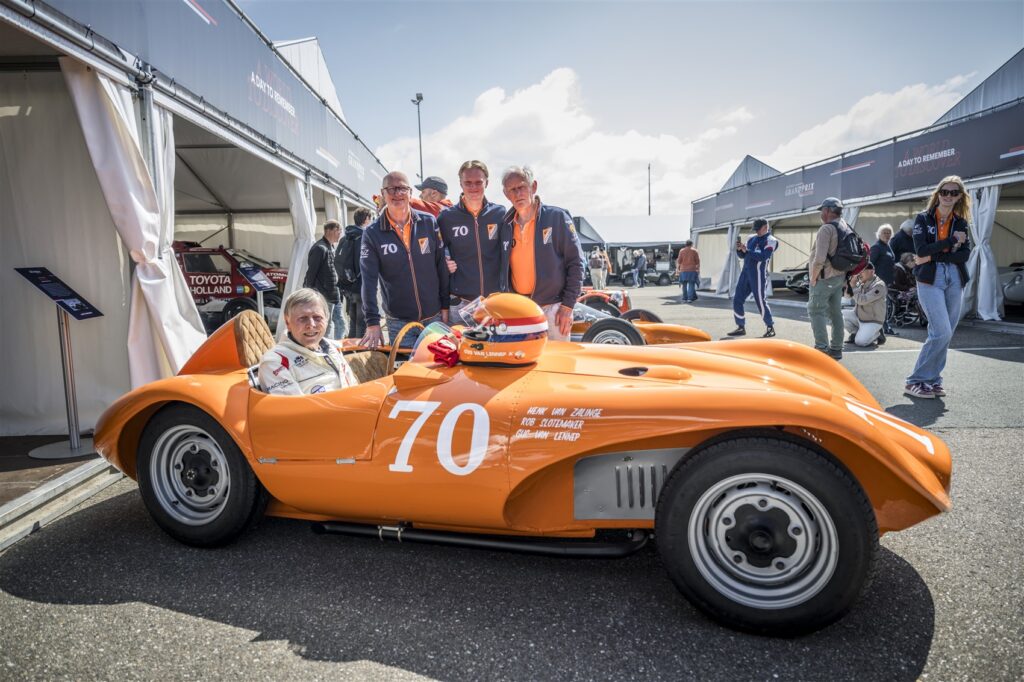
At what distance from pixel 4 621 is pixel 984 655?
3.50m

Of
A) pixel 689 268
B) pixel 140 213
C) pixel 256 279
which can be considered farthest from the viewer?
pixel 689 268

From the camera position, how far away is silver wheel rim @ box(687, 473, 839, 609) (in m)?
1.99

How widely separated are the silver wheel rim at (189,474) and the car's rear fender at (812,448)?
1513mm

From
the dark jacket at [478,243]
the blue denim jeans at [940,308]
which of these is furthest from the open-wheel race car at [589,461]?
the blue denim jeans at [940,308]

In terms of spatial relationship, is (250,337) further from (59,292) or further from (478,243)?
(59,292)

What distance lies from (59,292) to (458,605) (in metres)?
3.84

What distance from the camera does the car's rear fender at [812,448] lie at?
76.8 inches

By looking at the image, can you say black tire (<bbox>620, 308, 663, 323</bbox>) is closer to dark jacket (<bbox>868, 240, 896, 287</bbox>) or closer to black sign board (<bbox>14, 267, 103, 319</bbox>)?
dark jacket (<bbox>868, 240, 896, 287</bbox>)

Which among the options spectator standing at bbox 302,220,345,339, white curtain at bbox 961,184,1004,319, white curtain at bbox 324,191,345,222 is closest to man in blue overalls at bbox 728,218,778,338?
white curtain at bbox 961,184,1004,319

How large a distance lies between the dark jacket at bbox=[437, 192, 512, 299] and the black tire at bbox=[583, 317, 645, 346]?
162cm

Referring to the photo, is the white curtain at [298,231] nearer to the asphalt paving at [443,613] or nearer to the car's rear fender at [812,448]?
the asphalt paving at [443,613]

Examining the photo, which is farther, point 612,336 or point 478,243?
point 612,336

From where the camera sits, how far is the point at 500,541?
2402 millimetres

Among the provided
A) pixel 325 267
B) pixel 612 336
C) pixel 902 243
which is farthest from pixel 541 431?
pixel 902 243
